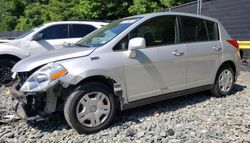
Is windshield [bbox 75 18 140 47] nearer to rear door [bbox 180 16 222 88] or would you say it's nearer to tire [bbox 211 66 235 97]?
rear door [bbox 180 16 222 88]

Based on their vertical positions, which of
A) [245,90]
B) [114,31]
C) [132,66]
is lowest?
[245,90]

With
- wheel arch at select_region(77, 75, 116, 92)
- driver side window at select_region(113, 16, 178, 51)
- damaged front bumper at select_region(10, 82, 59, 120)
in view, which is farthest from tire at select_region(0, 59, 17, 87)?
driver side window at select_region(113, 16, 178, 51)

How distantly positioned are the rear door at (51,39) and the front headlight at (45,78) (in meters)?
4.26

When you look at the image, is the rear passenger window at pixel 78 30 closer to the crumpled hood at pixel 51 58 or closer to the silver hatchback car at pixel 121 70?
the silver hatchback car at pixel 121 70

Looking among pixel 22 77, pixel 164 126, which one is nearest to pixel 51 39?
pixel 22 77

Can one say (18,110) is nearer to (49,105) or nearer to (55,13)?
(49,105)

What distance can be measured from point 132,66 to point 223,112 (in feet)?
5.92

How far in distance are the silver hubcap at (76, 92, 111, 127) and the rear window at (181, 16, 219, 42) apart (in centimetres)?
194

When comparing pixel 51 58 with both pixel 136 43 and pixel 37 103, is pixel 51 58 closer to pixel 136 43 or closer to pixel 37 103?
pixel 37 103

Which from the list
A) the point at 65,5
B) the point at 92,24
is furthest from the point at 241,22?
the point at 65,5

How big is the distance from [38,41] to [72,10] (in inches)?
760

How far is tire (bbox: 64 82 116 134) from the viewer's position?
4.42m

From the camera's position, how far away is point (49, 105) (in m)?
A: 4.45

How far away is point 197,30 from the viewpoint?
5.98 metres
